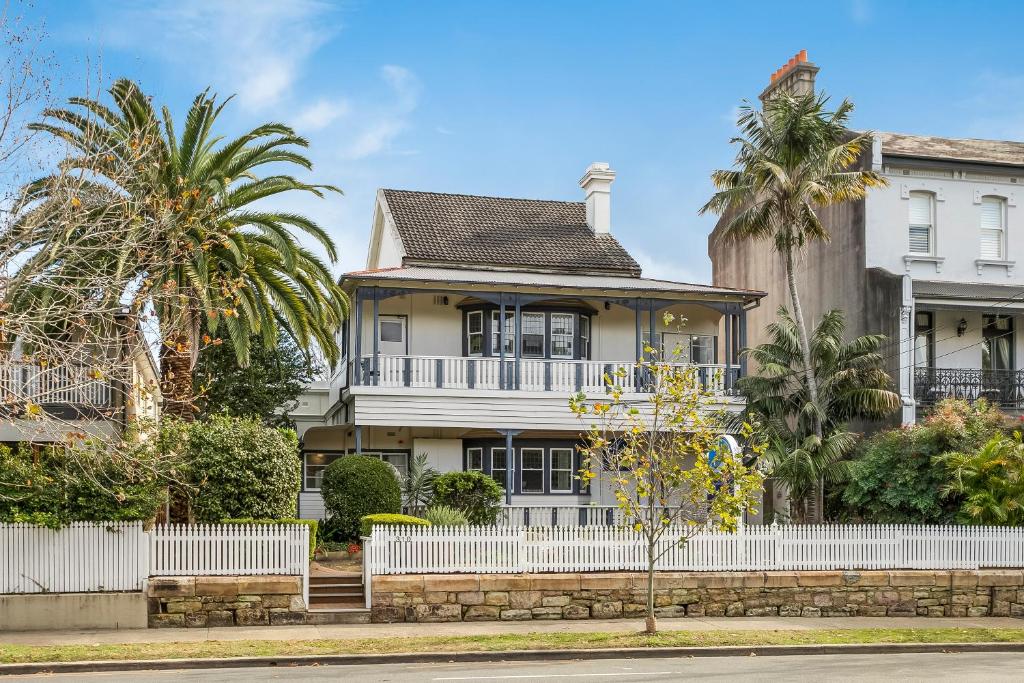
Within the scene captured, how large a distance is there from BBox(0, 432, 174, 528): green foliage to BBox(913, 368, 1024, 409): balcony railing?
61.8 feet

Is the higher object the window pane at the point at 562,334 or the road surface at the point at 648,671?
the window pane at the point at 562,334

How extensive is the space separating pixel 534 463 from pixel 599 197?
27.6ft

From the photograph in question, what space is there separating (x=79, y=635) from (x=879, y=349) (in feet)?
63.6

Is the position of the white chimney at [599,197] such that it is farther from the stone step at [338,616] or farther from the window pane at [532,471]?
the stone step at [338,616]

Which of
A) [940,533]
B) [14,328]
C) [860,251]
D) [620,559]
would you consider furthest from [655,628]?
[860,251]

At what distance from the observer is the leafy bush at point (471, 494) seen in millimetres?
26203

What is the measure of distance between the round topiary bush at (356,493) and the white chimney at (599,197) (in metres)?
11.9

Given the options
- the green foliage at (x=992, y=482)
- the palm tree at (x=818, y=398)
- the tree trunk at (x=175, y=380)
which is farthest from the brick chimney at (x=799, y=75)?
the tree trunk at (x=175, y=380)

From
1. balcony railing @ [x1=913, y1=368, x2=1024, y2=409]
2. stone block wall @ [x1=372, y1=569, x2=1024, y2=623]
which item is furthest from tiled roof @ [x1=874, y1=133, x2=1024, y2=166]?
stone block wall @ [x1=372, y1=569, x2=1024, y2=623]

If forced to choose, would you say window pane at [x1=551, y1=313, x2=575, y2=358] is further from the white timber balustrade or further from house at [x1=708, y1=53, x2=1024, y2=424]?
the white timber balustrade

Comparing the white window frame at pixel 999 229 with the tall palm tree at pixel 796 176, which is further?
the white window frame at pixel 999 229

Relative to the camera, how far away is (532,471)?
1195 inches

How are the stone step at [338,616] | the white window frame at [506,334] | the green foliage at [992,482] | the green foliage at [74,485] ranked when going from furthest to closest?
1. the white window frame at [506,334]
2. the green foliage at [992,482]
3. the stone step at [338,616]
4. the green foliage at [74,485]

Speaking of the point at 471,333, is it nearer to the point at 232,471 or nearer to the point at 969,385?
the point at 232,471
